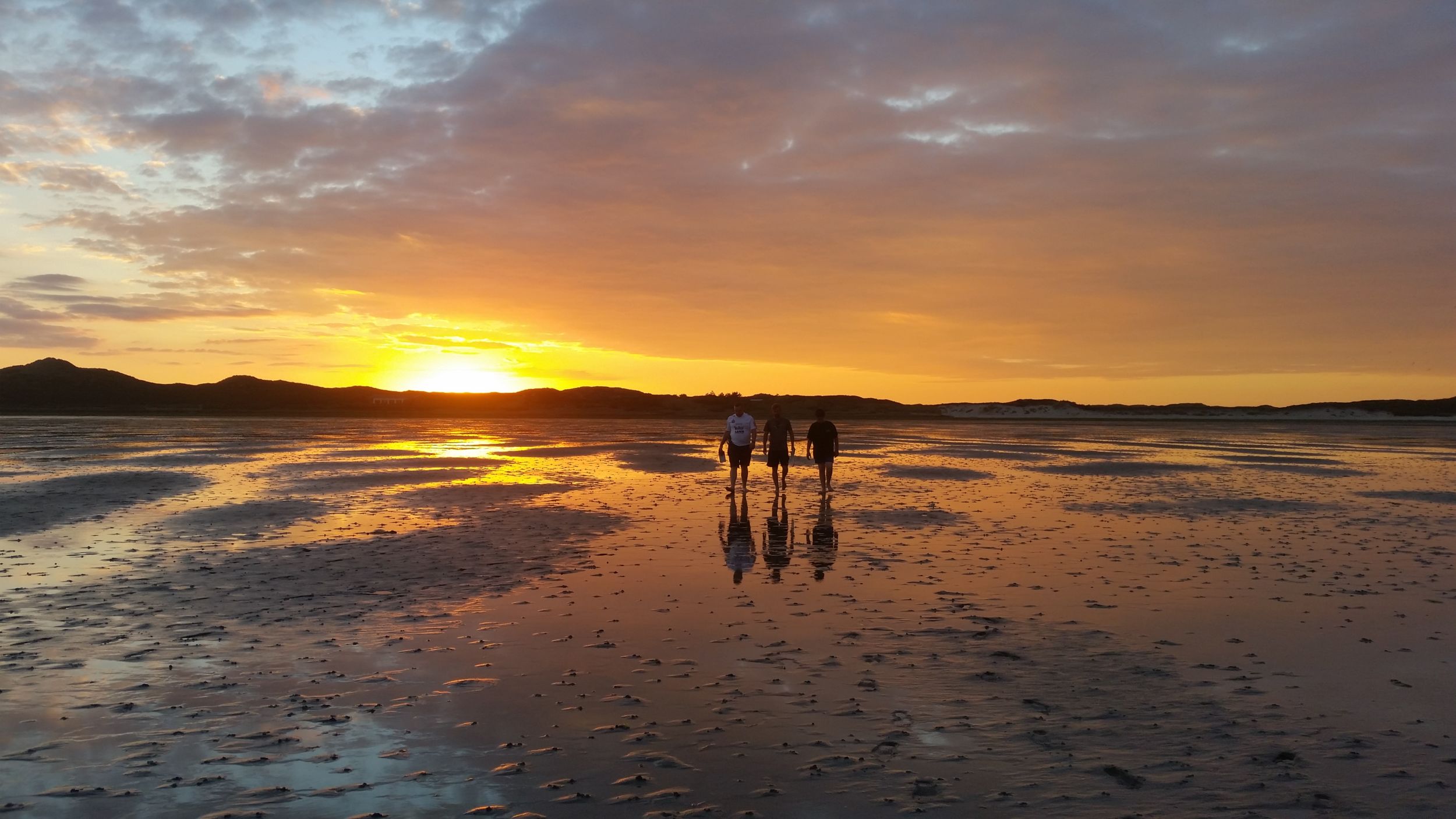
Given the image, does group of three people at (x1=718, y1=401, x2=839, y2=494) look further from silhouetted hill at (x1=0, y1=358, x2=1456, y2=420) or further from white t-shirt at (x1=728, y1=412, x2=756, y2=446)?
silhouetted hill at (x1=0, y1=358, x2=1456, y2=420)

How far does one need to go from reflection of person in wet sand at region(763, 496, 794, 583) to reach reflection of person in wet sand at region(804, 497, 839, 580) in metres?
0.39

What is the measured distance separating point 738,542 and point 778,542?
0.74m

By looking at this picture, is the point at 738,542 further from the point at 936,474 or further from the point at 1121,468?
the point at 1121,468

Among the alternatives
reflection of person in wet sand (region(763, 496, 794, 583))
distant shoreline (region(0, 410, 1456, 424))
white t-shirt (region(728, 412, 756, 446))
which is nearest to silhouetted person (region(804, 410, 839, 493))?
white t-shirt (region(728, 412, 756, 446))

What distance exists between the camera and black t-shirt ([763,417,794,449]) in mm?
24406

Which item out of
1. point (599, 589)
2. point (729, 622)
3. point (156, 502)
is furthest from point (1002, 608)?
point (156, 502)

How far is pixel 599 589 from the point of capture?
11945mm

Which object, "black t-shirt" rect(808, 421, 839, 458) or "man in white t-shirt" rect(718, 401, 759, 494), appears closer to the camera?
"man in white t-shirt" rect(718, 401, 759, 494)

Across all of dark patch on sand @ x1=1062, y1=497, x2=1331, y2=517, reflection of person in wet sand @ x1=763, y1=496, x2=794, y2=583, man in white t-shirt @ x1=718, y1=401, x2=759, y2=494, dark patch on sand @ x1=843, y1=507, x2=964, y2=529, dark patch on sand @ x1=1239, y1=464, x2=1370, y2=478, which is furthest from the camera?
dark patch on sand @ x1=1239, y1=464, x2=1370, y2=478

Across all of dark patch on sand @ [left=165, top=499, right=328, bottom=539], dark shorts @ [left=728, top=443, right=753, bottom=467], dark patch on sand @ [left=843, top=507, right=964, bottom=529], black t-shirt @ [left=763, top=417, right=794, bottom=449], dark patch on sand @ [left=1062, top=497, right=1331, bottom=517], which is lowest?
dark patch on sand @ [left=1062, top=497, right=1331, bottom=517]

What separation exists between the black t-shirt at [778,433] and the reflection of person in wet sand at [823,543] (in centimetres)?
361

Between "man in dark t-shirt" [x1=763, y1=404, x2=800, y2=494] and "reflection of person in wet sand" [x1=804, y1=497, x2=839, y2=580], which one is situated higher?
"man in dark t-shirt" [x1=763, y1=404, x2=800, y2=494]

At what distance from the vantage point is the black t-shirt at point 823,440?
24.7 metres

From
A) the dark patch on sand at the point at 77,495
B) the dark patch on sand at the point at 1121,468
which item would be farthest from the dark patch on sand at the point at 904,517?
the dark patch on sand at the point at 77,495
